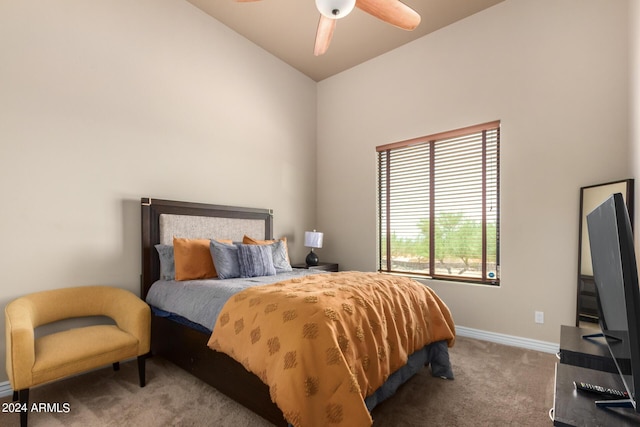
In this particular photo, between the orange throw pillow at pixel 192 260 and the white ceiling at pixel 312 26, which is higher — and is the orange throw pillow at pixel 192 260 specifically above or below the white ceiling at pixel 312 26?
below

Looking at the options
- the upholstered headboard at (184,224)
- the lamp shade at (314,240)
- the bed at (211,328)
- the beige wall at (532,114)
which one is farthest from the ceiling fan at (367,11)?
the lamp shade at (314,240)

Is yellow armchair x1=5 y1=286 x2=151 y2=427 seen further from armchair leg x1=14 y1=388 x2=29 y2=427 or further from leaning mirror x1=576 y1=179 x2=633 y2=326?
leaning mirror x1=576 y1=179 x2=633 y2=326

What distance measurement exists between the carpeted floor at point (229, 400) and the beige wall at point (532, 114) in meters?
0.83

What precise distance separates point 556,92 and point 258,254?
331cm

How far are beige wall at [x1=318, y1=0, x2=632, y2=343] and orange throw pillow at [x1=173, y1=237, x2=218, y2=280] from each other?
2636mm

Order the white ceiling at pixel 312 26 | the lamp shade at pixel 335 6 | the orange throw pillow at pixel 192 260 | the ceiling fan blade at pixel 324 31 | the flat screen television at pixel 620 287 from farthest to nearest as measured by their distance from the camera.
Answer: the white ceiling at pixel 312 26 < the orange throw pillow at pixel 192 260 < the ceiling fan blade at pixel 324 31 < the lamp shade at pixel 335 6 < the flat screen television at pixel 620 287

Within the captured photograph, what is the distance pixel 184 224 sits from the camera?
10.8 ft

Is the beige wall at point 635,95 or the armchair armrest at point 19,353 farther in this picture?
the beige wall at point 635,95

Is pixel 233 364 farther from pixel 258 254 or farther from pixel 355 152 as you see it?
pixel 355 152

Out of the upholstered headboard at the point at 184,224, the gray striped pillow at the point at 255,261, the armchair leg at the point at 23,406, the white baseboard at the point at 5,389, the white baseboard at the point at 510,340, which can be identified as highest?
the upholstered headboard at the point at 184,224

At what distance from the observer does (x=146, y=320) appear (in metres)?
2.39

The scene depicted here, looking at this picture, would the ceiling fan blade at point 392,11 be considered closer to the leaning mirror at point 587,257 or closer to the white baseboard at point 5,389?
the leaning mirror at point 587,257

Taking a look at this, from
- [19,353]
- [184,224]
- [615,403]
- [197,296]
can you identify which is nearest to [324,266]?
[184,224]

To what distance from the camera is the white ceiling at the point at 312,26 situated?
3475 millimetres
